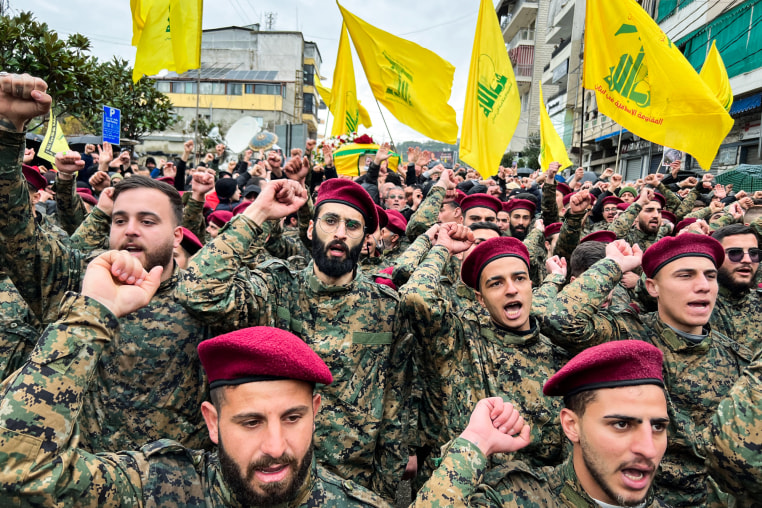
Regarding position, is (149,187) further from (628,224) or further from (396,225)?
(628,224)

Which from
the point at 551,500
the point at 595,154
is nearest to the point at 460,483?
the point at 551,500

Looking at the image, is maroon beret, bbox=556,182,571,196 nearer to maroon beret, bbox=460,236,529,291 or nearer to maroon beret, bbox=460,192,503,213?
maroon beret, bbox=460,192,503,213

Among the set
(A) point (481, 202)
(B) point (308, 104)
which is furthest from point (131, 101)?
(B) point (308, 104)

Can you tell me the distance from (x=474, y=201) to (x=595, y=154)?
35429mm

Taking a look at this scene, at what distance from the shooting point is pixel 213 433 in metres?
1.96

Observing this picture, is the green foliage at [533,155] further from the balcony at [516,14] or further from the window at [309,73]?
the window at [309,73]

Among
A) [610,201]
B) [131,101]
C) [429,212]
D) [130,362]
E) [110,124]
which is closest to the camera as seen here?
[130,362]

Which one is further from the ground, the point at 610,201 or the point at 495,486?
the point at 610,201

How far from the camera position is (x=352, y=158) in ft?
39.8

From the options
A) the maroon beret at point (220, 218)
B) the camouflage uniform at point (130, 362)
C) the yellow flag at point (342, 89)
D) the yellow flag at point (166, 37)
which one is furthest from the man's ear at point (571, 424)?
the yellow flag at point (342, 89)

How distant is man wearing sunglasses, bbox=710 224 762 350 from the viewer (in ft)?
13.6

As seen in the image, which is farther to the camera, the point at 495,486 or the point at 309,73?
the point at 309,73

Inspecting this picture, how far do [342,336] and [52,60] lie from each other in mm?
11406

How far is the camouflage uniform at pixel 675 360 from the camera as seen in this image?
266 cm
